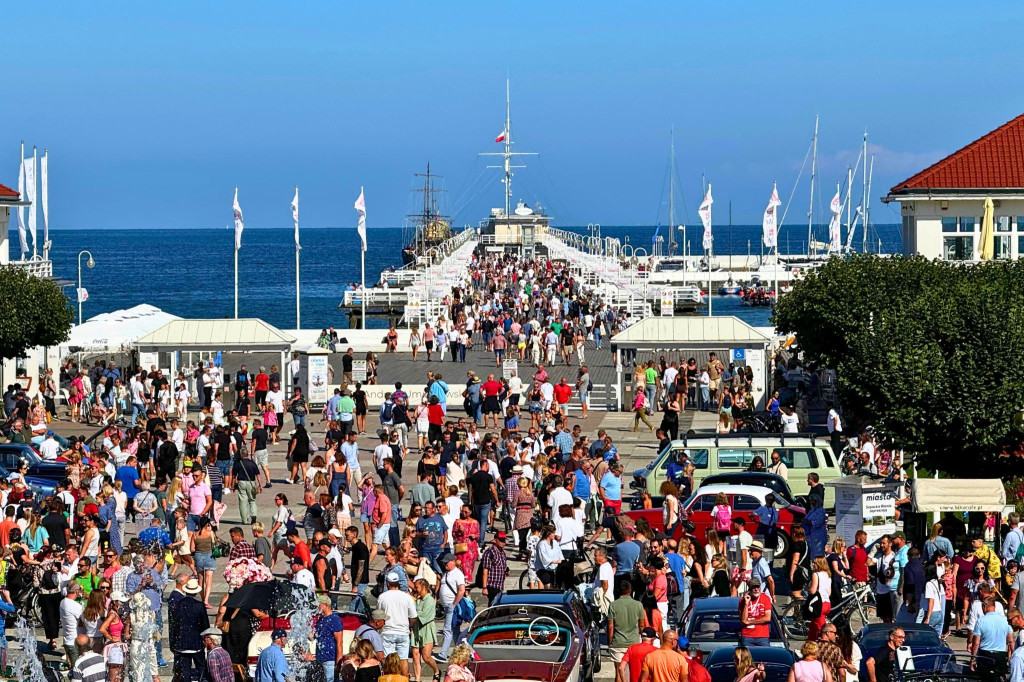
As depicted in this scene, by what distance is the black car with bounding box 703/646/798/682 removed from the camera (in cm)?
1409

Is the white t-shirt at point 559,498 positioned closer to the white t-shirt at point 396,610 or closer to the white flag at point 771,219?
the white t-shirt at point 396,610

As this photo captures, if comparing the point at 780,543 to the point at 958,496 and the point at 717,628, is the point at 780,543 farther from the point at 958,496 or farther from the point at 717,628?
the point at 717,628

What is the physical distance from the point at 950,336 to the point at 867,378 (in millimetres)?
1512

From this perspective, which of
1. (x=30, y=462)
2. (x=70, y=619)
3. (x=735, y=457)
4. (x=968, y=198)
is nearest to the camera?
(x=70, y=619)

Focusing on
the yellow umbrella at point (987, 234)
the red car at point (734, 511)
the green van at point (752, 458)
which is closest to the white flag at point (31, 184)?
the yellow umbrella at point (987, 234)

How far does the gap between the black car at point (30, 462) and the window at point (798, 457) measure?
11.3 meters

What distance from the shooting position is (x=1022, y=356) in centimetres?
2575

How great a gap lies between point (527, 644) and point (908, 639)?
3.54 meters

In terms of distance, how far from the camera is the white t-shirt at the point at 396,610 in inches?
608

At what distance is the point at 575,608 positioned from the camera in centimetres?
1583

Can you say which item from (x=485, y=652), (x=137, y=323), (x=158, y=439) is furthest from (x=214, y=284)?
(x=485, y=652)

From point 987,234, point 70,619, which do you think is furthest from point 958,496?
point 987,234

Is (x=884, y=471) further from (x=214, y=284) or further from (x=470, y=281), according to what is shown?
(x=214, y=284)

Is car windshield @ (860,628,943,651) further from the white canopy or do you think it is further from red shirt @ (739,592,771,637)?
the white canopy
